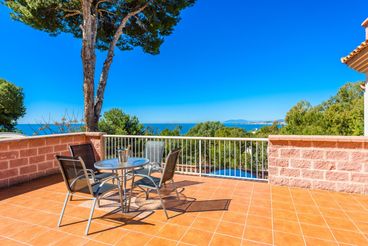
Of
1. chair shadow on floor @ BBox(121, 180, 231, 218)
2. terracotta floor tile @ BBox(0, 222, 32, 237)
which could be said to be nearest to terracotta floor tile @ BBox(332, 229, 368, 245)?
chair shadow on floor @ BBox(121, 180, 231, 218)

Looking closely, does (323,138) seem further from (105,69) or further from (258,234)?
(105,69)

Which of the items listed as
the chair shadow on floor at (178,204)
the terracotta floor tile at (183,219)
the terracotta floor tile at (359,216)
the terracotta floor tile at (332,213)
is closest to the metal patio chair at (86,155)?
the chair shadow on floor at (178,204)

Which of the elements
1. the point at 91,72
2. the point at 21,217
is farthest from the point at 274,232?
the point at 91,72

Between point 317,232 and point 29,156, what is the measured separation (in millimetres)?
5429

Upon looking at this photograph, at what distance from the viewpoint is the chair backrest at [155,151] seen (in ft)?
12.7

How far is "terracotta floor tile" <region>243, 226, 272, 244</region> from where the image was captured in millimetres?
2062

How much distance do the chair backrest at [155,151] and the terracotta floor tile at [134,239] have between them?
172cm

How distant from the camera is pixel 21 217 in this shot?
2584 millimetres

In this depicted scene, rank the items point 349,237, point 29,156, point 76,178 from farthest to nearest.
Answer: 1. point 29,156
2. point 76,178
3. point 349,237

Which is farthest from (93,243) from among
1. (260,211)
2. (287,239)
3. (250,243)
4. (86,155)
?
(260,211)

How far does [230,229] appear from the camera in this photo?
227cm

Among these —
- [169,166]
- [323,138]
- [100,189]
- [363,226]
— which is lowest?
[363,226]

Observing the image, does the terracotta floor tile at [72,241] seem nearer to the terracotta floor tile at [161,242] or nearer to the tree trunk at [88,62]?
the terracotta floor tile at [161,242]

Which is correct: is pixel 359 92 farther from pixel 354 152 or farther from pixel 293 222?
pixel 293 222
